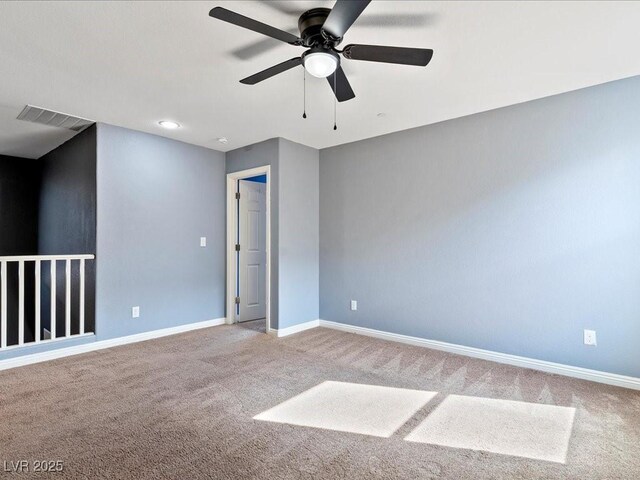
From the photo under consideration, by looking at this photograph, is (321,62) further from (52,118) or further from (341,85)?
(52,118)

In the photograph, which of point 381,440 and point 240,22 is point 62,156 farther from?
point 381,440

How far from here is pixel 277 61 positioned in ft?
7.82

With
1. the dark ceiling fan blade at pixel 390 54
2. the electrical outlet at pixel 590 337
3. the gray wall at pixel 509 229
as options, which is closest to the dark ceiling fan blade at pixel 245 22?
the dark ceiling fan blade at pixel 390 54

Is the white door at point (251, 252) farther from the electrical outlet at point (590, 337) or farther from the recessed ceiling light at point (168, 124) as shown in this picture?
the electrical outlet at point (590, 337)

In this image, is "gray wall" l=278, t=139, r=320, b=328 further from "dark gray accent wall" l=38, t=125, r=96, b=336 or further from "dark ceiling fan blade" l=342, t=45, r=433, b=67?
"dark ceiling fan blade" l=342, t=45, r=433, b=67

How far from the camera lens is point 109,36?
2041 millimetres

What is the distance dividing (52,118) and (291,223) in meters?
2.67

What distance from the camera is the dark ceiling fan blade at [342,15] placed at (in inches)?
58.6

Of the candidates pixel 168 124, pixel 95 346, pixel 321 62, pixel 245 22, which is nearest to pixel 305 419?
pixel 321 62

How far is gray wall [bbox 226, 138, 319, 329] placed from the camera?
4.05 m

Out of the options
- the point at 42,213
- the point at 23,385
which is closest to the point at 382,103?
the point at 23,385

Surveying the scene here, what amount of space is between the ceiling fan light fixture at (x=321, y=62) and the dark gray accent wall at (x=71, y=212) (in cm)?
287

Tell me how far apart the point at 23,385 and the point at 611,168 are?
192 inches

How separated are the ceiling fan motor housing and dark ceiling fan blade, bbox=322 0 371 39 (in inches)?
3.5
